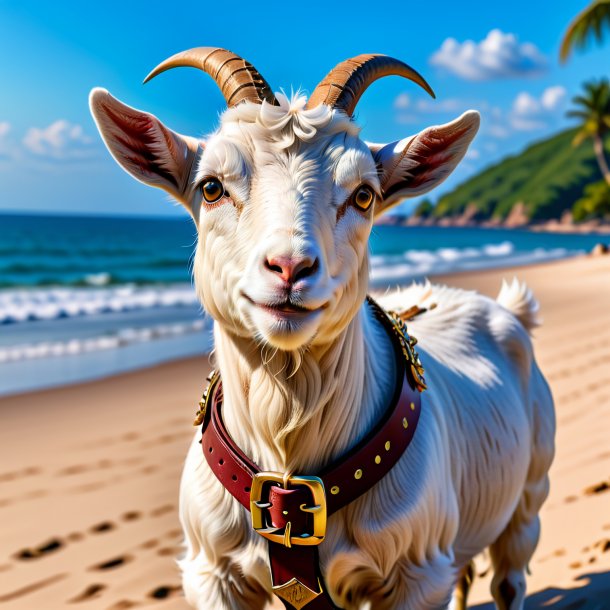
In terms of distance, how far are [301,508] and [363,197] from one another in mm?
895

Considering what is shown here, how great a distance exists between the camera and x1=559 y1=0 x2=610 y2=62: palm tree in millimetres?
24234

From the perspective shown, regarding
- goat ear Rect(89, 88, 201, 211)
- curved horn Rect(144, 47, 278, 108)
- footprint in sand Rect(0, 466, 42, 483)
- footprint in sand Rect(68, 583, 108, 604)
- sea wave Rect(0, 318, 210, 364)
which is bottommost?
sea wave Rect(0, 318, 210, 364)

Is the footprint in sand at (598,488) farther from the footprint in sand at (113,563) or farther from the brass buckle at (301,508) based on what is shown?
the brass buckle at (301,508)

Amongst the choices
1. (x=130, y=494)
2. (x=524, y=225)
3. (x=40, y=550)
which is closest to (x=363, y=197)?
(x=40, y=550)

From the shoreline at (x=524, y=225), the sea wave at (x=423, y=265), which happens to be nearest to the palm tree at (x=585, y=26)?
the sea wave at (x=423, y=265)

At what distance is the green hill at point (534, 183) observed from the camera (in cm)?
11025

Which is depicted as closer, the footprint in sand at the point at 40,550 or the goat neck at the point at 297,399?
the goat neck at the point at 297,399

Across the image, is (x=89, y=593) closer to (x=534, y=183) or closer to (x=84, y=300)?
(x=84, y=300)

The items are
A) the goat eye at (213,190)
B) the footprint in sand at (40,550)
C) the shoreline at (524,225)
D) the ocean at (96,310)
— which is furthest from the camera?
the shoreline at (524,225)

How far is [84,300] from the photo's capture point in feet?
66.7

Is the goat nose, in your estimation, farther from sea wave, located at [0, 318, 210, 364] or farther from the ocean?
sea wave, located at [0, 318, 210, 364]

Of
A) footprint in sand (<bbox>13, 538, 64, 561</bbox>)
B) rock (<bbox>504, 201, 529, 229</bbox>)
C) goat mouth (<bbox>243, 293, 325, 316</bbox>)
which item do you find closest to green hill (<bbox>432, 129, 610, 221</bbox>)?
rock (<bbox>504, 201, 529, 229</bbox>)

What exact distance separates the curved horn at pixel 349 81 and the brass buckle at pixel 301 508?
42.3 inches

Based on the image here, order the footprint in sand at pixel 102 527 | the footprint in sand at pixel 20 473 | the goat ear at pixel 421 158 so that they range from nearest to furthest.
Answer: the goat ear at pixel 421 158
the footprint in sand at pixel 102 527
the footprint in sand at pixel 20 473
